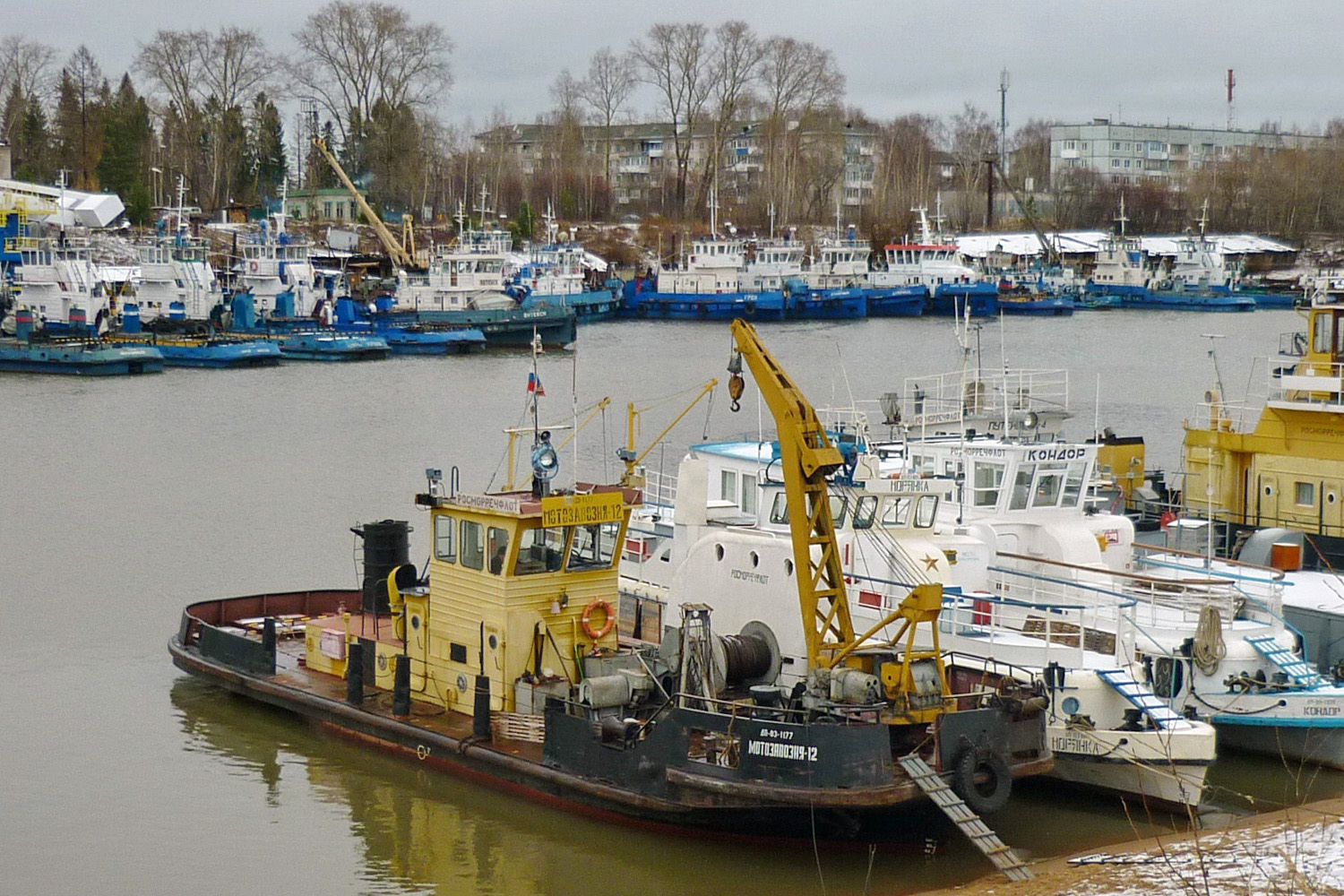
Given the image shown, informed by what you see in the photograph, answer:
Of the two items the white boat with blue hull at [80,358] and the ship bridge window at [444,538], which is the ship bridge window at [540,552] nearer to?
the ship bridge window at [444,538]

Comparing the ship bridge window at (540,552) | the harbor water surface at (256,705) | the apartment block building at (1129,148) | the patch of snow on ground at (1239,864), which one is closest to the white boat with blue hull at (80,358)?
the harbor water surface at (256,705)

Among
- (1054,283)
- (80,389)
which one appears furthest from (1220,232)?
(80,389)

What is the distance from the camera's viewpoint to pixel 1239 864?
42.0 ft

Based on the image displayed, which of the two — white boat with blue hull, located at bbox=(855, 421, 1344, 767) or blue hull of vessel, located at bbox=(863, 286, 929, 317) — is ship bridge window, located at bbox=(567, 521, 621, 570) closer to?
white boat with blue hull, located at bbox=(855, 421, 1344, 767)

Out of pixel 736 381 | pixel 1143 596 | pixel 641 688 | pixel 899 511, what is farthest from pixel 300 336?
pixel 641 688

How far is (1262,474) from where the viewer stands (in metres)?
24.1

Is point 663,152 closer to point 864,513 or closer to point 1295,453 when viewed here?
point 1295,453

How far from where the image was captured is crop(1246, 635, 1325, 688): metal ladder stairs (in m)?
16.3

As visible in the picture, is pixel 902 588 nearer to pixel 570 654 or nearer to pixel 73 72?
pixel 570 654

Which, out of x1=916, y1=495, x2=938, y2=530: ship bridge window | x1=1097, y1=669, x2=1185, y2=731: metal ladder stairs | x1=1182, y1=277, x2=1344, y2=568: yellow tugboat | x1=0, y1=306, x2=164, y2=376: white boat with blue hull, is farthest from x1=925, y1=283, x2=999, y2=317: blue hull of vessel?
x1=1097, y1=669, x2=1185, y2=731: metal ladder stairs

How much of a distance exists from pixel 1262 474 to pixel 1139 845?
37.4 feet

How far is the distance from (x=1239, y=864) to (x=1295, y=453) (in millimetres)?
12084

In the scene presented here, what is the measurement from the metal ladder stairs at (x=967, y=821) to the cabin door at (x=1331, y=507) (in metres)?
11.7

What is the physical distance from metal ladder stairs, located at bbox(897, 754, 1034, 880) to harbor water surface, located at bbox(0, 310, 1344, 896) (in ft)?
2.27
